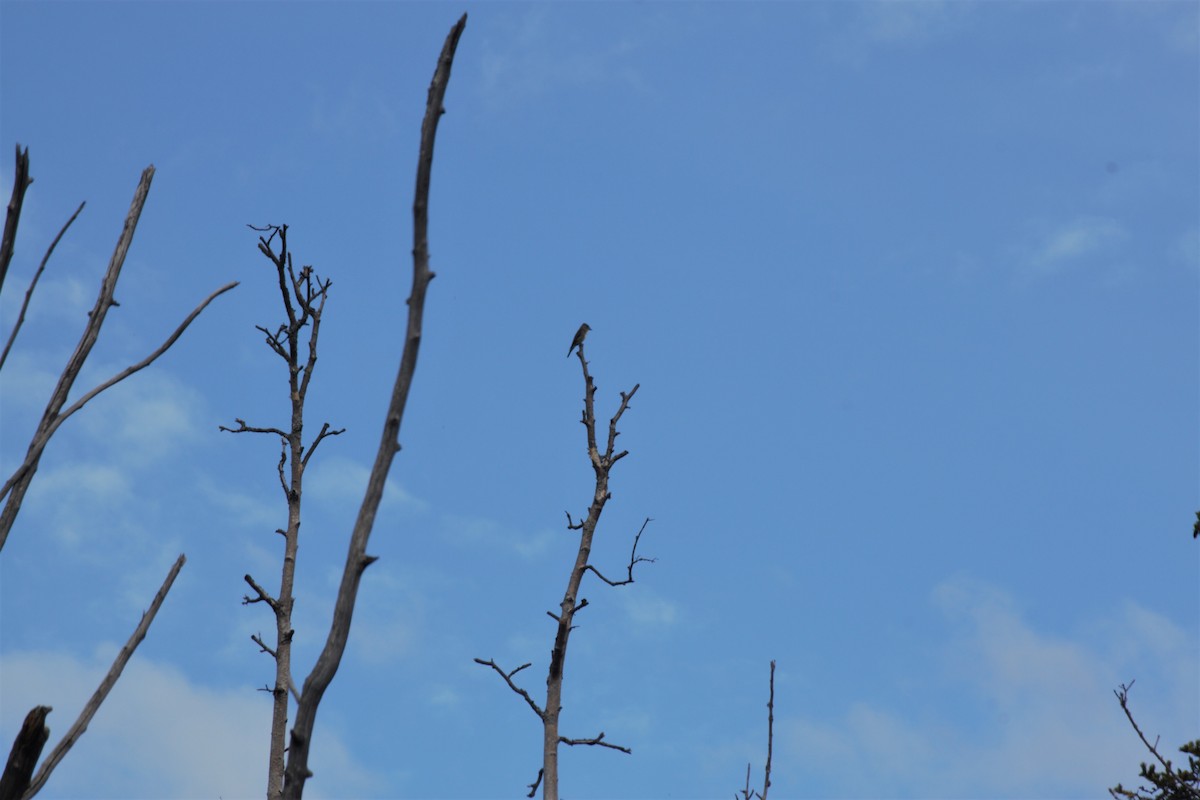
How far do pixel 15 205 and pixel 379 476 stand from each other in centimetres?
93

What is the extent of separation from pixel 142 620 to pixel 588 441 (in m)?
7.95

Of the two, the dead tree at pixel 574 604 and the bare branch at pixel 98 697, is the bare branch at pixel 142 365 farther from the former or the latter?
the dead tree at pixel 574 604

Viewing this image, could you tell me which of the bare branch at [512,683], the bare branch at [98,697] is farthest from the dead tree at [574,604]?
the bare branch at [98,697]

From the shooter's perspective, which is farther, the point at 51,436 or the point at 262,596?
the point at 262,596

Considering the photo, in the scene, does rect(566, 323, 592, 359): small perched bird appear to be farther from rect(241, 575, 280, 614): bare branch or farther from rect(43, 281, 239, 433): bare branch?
rect(43, 281, 239, 433): bare branch

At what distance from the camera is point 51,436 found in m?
Result: 2.29

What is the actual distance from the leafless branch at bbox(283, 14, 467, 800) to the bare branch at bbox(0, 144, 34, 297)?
31.3 inches

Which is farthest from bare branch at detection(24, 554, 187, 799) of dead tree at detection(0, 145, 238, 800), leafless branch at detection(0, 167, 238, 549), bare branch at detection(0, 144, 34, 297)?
bare branch at detection(0, 144, 34, 297)

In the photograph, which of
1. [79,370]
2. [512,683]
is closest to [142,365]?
[79,370]

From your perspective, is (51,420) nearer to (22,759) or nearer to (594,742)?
(22,759)

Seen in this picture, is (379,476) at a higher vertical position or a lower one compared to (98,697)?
higher

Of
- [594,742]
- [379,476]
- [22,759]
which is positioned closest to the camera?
[379,476]

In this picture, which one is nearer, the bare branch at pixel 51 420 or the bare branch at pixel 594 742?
the bare branch at pixel 51 420

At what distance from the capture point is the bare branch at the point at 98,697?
7.38 ft
